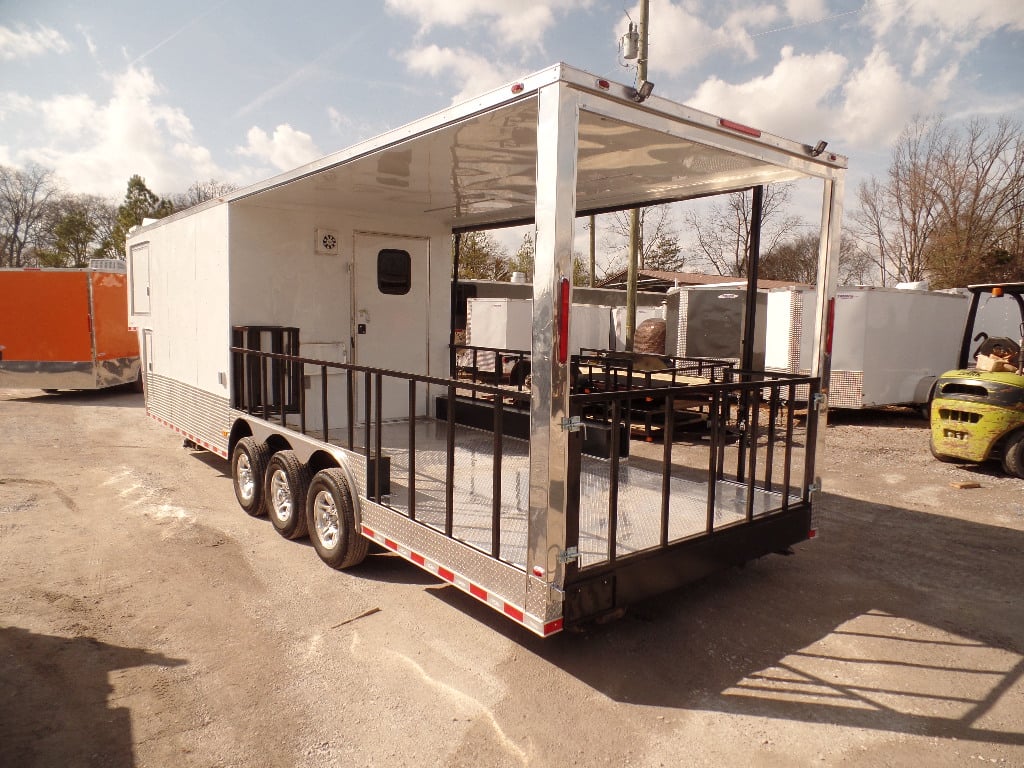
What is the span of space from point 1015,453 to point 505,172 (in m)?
6.90

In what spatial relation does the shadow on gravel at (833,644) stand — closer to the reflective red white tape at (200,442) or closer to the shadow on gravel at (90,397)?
the reflective red white tape at (200,442)

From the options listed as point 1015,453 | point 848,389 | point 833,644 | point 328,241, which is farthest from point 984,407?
point 328,241

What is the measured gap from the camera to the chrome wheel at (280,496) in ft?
17.0

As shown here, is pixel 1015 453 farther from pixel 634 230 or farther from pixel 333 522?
pixel 333 522

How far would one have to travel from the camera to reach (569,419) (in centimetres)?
296

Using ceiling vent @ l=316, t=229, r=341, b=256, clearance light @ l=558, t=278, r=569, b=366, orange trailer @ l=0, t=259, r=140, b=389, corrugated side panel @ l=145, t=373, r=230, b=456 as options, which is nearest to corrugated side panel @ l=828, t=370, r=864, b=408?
ceiling vent @ l=316, t=229, r=341, b=256

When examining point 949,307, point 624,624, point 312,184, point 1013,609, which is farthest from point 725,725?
point 949,307

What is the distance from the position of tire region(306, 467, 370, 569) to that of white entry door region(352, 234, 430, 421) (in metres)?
2.14

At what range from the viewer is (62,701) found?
312 cm

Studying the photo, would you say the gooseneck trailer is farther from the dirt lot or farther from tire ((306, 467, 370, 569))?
the dirt lot

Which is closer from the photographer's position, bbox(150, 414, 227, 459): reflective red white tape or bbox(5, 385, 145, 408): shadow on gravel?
bbox(150, 414, 227, 459): reflective red white tape

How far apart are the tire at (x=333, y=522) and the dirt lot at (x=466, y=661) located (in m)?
0.15

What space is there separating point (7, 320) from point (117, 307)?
5.90 feet

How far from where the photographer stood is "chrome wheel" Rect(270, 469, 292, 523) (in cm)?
519
